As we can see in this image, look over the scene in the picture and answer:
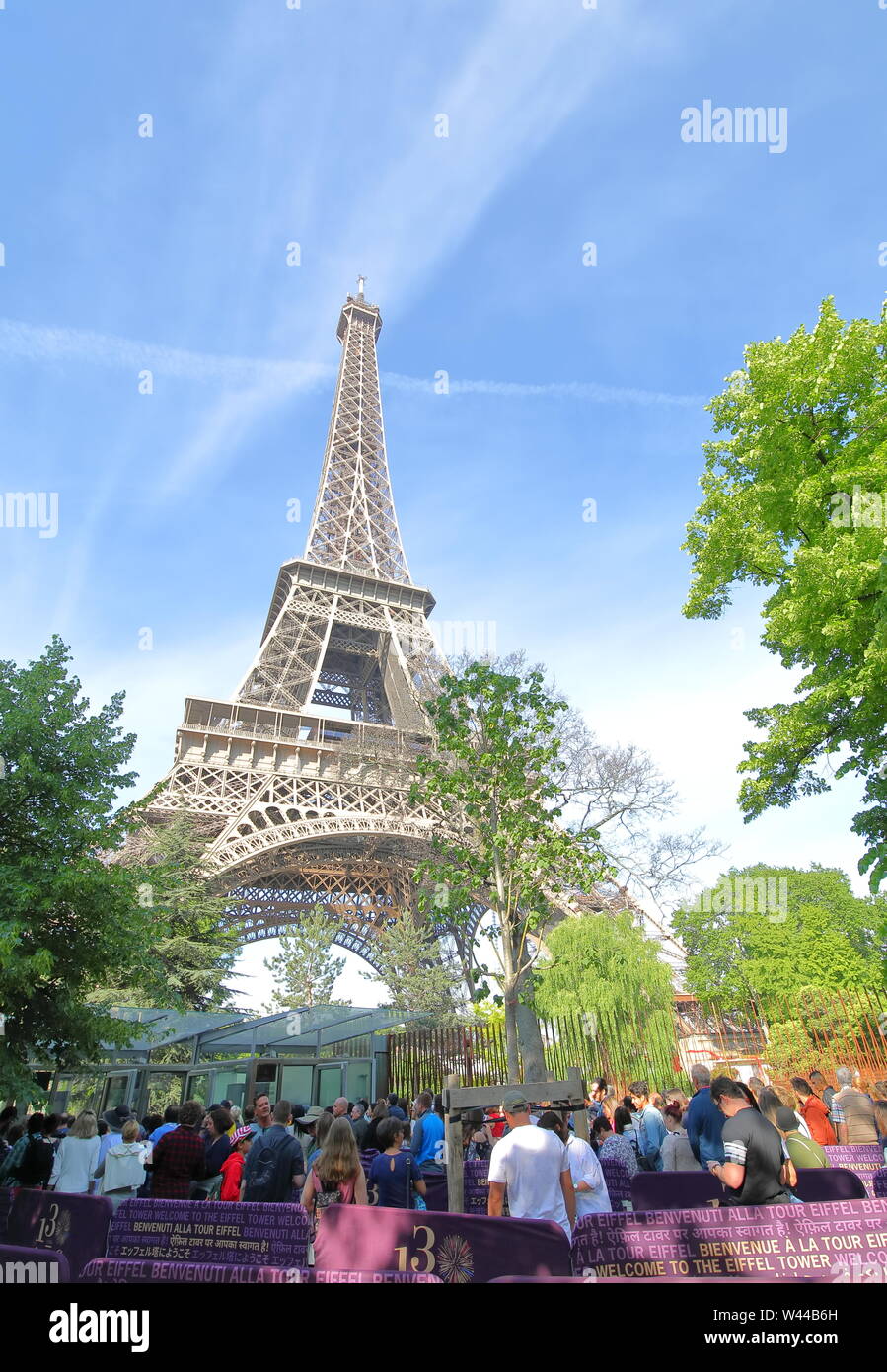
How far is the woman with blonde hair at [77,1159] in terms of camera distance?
679 centimetres

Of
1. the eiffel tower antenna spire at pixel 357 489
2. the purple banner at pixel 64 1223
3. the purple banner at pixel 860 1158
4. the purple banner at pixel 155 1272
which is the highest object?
the eiffel tower antenna spire at pixel 357 489

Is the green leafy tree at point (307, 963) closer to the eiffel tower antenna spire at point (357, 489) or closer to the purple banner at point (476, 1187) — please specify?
the eiffel tower antenna spire at point (357, 489)

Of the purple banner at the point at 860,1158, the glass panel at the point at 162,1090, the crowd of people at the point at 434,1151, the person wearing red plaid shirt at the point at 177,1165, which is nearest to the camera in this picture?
the crowd of people at the point at 434,1151

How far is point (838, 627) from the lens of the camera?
9516 millimetres

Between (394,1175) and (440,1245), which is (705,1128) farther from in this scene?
(440,1245)

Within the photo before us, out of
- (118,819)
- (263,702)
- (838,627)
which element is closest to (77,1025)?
(118,819)

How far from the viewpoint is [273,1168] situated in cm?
580

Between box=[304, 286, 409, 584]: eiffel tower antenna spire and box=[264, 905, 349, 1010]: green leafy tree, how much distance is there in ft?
63.6

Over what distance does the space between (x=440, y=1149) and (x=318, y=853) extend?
26.2 m

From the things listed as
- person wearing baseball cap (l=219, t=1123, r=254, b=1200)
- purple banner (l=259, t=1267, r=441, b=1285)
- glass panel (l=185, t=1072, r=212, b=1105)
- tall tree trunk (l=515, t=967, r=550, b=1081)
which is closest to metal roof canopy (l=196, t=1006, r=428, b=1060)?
glass panel (l=185, t=1072, r=212, b=1105)

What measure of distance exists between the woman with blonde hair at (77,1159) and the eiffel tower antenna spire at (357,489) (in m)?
37.3

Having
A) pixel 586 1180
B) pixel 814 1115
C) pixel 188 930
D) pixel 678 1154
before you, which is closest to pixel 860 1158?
pixel 814 1115

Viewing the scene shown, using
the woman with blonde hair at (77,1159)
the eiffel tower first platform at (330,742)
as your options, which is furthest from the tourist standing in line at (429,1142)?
the eiffel tower first platform at (330,742)

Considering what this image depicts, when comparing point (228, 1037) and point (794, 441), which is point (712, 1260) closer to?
point (794, 441)
